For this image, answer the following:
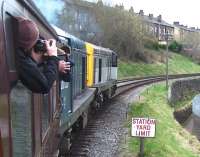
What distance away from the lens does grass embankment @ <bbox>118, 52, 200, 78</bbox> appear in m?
61.8

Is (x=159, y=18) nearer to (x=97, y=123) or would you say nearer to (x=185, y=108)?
(x=185, y=108)

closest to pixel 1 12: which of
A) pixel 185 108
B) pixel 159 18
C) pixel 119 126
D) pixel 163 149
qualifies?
pixel 163 149

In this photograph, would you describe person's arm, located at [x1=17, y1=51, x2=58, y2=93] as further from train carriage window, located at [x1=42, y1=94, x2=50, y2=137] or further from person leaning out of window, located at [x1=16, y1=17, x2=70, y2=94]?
train carriage window, located at [x1=42, y1=94, x2=50, y2=137]

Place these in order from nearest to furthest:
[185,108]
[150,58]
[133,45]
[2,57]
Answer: [2,57] < [185,108] < [133,45] < [150,58]

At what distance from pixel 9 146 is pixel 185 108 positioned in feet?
121

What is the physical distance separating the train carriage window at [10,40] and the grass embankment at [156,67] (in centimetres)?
5300

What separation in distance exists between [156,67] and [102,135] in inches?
2249

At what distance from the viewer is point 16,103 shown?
3.40 m

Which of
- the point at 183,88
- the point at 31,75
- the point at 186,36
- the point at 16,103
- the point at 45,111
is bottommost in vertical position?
the point at 183,88

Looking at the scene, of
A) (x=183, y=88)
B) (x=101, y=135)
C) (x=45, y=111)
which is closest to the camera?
(x=45, y=111)

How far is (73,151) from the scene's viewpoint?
41.6ft

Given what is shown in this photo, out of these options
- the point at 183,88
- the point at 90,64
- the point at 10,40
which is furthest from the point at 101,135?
the point at 183,88

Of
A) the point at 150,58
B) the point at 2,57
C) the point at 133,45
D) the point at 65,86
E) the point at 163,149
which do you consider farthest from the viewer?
the point at 150,58

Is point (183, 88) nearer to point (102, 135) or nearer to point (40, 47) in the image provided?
point (102, 135)
